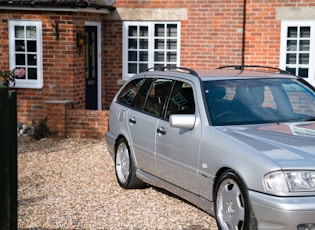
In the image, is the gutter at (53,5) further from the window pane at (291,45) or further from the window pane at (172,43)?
the window pane at (291,45)

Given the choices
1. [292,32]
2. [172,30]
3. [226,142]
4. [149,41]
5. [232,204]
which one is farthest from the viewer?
[149,41]

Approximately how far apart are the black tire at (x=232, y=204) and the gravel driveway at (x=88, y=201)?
583 mm

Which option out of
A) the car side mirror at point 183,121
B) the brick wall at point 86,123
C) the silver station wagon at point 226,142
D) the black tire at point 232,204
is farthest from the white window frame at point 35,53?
the black tire at point 232,204

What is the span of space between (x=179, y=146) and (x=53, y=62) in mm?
7295

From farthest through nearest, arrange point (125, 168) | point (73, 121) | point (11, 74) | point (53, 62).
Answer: point (53, 62)
point (11, 74)
point (73, 121)
point (125, 168)

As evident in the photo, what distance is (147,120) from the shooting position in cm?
787

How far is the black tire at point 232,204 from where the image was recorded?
574 centimetres

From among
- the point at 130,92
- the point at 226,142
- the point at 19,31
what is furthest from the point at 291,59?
the point at 226,142

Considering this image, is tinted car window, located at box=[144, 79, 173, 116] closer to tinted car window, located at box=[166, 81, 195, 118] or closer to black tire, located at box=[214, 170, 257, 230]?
tinted car window, located at box=[166, 81, 195, 118]

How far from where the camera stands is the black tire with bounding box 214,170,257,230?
Result: 574 centimetres

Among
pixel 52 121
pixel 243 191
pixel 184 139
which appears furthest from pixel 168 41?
pixel 243 191

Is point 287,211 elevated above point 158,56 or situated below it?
below

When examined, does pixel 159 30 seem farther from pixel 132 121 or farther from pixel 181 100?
pixel 181 100

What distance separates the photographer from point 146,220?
23.1 feet
